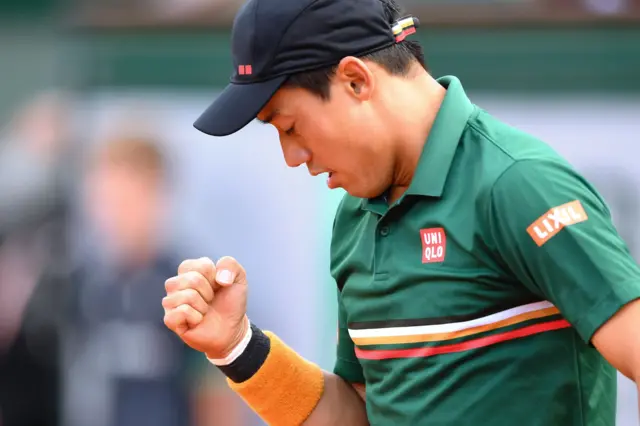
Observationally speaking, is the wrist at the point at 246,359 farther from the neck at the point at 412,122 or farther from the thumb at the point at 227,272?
the neck at the point at 412,122

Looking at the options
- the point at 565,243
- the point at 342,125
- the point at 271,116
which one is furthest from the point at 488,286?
the point at 271,116

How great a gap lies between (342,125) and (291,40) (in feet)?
0.68

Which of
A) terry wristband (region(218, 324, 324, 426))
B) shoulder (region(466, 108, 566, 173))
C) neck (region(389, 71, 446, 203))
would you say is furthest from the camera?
terry wristband (region(218, 324, 324, 426))

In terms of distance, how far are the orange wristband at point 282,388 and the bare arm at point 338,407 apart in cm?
2

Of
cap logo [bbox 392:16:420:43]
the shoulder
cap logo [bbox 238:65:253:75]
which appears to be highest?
Answer: cap logo [bbox 392:16:420:43]

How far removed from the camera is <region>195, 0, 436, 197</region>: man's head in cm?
227

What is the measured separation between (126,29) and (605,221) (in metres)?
4.22

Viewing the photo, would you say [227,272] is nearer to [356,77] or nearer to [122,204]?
[356,77]

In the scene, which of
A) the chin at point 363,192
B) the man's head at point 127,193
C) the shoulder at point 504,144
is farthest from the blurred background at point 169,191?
the shoulder at point 504,144

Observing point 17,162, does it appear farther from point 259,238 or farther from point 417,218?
point 417,218

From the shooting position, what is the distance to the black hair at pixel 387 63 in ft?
7.49

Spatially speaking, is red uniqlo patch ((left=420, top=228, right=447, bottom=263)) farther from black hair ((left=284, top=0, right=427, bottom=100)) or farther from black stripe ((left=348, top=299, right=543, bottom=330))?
black hair ((left=284, top=0, right=427, bottom=100))

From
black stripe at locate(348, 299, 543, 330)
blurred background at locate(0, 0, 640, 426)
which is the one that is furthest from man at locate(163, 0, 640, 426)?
blurred background at locate(0, 0, 640, 426)

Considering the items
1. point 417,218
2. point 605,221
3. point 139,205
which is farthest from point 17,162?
point 605,221
